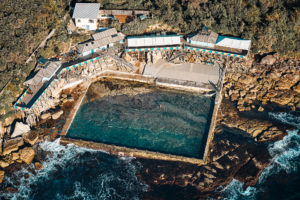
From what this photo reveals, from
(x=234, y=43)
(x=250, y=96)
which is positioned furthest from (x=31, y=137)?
(x=234, y=43)

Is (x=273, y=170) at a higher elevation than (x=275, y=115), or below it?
below

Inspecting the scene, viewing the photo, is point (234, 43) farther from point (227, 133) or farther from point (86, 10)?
point (86, 10)

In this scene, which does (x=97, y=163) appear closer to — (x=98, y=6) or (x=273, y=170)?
(x=273, y=170)

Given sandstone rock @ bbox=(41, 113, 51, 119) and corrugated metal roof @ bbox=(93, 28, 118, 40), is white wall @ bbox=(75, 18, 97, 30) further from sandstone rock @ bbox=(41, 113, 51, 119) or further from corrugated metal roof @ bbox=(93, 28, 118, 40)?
sandstone rock @ bbox=(41, 113, 51, 119)

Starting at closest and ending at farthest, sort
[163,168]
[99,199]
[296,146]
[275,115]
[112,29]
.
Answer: [99,199]
[163,168]
[296,146]
[275,115]
[112,29]

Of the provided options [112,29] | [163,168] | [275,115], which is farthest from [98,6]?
[275,115]

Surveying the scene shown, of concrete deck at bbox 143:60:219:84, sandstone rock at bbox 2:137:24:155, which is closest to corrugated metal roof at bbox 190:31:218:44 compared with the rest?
concrete deck at bbox 143:60:219:84
